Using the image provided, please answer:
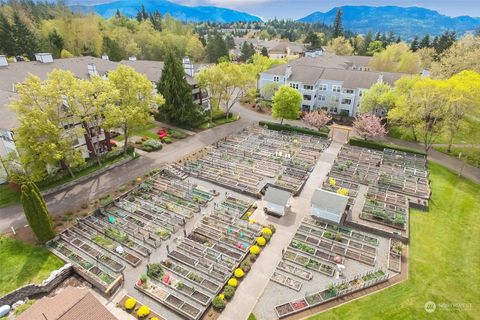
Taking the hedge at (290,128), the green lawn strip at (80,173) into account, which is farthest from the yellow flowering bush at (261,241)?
the hedge at (290,128)

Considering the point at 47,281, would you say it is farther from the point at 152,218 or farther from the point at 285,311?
the point at 285,311

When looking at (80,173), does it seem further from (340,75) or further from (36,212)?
(340,75)

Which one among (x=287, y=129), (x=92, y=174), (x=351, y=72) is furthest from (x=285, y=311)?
(x=351, y=72)

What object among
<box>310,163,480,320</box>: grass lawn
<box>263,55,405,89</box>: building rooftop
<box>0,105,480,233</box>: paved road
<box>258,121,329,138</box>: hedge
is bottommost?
<box>310,163,480,320</box>: grass lawn

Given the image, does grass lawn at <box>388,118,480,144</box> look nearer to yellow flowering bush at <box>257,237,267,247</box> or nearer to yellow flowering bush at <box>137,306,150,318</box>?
yellow flowering bush at <box>257,237,267,247</box>

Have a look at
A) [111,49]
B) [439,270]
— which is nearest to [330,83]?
[439,270]

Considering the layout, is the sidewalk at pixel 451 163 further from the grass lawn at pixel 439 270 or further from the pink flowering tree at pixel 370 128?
the grass lawn at pixel 439 270

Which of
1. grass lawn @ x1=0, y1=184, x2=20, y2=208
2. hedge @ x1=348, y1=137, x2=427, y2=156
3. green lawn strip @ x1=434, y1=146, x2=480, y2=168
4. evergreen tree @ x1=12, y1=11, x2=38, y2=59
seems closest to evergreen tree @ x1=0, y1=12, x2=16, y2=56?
evergreen tree @ x1=12, y1=11, x2=38, y2=59
